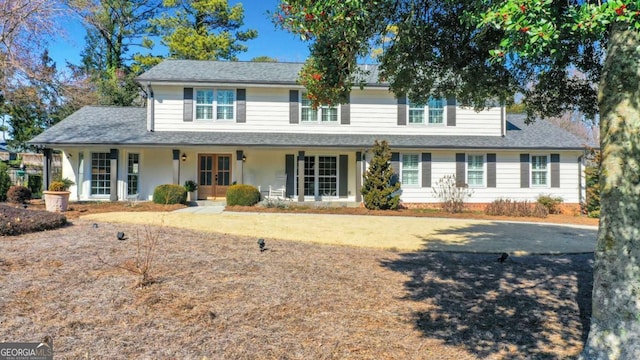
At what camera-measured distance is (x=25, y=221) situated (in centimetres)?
738

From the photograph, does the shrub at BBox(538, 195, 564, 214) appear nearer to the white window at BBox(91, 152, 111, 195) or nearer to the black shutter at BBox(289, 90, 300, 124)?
the black shutter at BBox(289, 90, 300, 124)

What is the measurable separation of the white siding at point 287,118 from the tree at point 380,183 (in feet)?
7.82

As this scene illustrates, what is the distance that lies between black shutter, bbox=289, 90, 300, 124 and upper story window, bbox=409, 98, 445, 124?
5.33 metres

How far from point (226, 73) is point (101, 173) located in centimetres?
731

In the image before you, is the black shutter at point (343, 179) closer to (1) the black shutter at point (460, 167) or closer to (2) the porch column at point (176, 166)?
(1) the black shutter at point (460, 167)

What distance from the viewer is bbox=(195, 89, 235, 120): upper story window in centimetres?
1647

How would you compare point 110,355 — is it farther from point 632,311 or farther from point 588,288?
point 588,288

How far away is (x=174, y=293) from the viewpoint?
14.6ft


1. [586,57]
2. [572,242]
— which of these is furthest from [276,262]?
[572,242]

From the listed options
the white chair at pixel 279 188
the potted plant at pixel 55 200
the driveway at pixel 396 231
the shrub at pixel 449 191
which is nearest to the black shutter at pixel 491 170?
the shrub at pixel 449 191

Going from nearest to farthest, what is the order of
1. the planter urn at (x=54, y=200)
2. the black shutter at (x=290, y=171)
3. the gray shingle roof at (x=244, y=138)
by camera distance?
the planter urn at (x=54, y=200), the gray shingle roof at (x=244, y=138), the black shutter at (x=290, y=171)

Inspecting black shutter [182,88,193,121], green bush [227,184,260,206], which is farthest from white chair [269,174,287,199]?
black shutter [182,88,193,121]

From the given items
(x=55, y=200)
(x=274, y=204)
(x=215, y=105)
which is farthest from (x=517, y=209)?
(x=55, y=200)

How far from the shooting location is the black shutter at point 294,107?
1669cm
